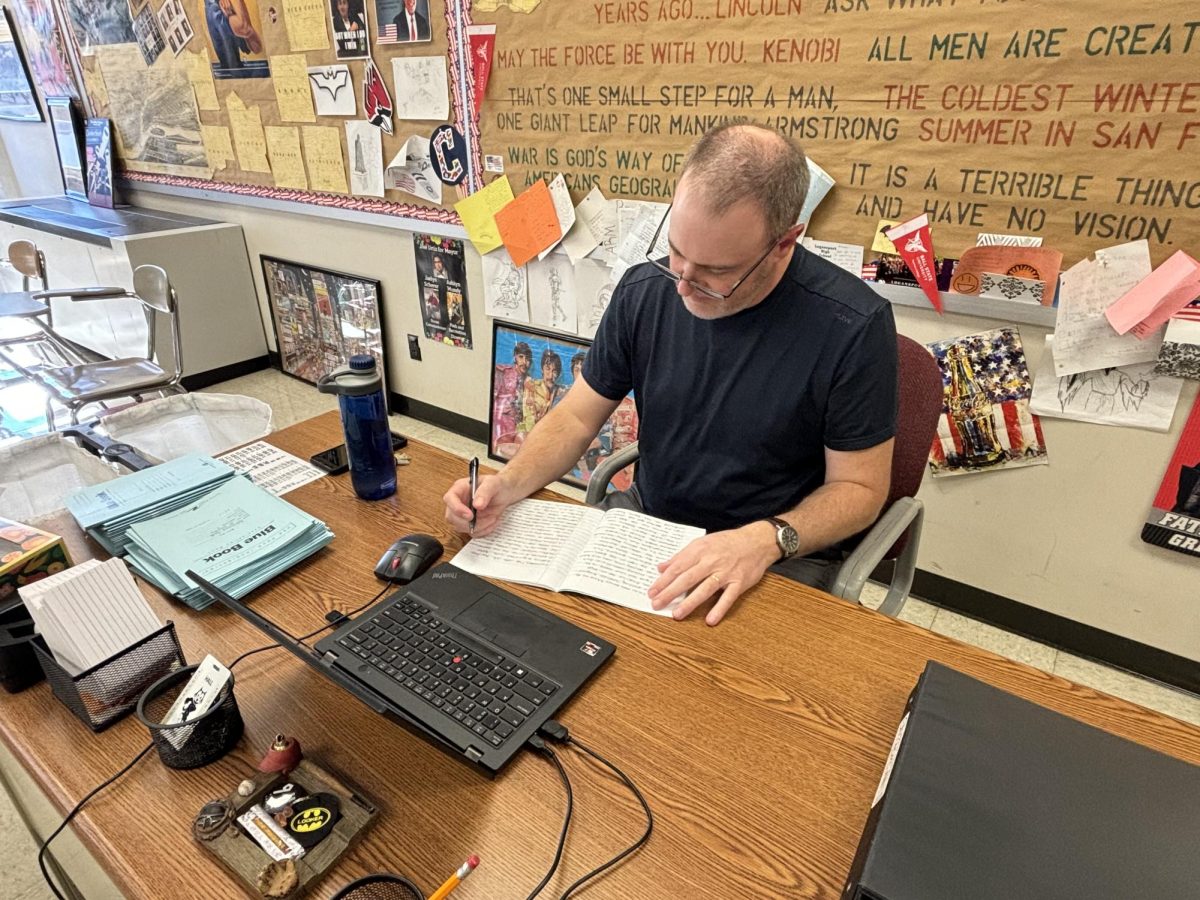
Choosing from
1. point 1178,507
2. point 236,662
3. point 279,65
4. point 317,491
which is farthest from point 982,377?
point 279,65

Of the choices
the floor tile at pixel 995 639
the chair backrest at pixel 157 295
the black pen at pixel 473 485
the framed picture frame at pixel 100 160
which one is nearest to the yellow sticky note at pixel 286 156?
the chair backrest at pixel 157 295

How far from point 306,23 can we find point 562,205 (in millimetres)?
1331

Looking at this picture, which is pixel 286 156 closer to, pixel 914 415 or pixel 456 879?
pixel 914 415

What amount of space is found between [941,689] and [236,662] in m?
0.79

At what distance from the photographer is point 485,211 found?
7.72 feet

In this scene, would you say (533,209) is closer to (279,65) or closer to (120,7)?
(279,65)

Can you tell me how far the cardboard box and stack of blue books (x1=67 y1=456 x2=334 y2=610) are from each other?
9cm

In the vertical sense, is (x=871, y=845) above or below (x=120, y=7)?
below

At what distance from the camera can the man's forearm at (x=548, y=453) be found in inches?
45.9

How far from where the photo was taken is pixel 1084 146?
4.53ft

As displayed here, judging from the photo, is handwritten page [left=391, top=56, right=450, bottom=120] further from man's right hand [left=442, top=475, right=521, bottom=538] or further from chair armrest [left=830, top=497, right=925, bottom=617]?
chair armrest [left=830, top=497, right=925, bottom=617]

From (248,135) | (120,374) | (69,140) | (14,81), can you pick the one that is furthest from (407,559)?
(14,81)

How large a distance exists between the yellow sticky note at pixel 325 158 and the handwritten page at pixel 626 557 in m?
2.30

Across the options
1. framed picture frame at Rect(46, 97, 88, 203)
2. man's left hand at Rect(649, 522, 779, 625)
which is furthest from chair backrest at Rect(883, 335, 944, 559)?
framed picture frame at Rect(46, 97, 88, 203)
